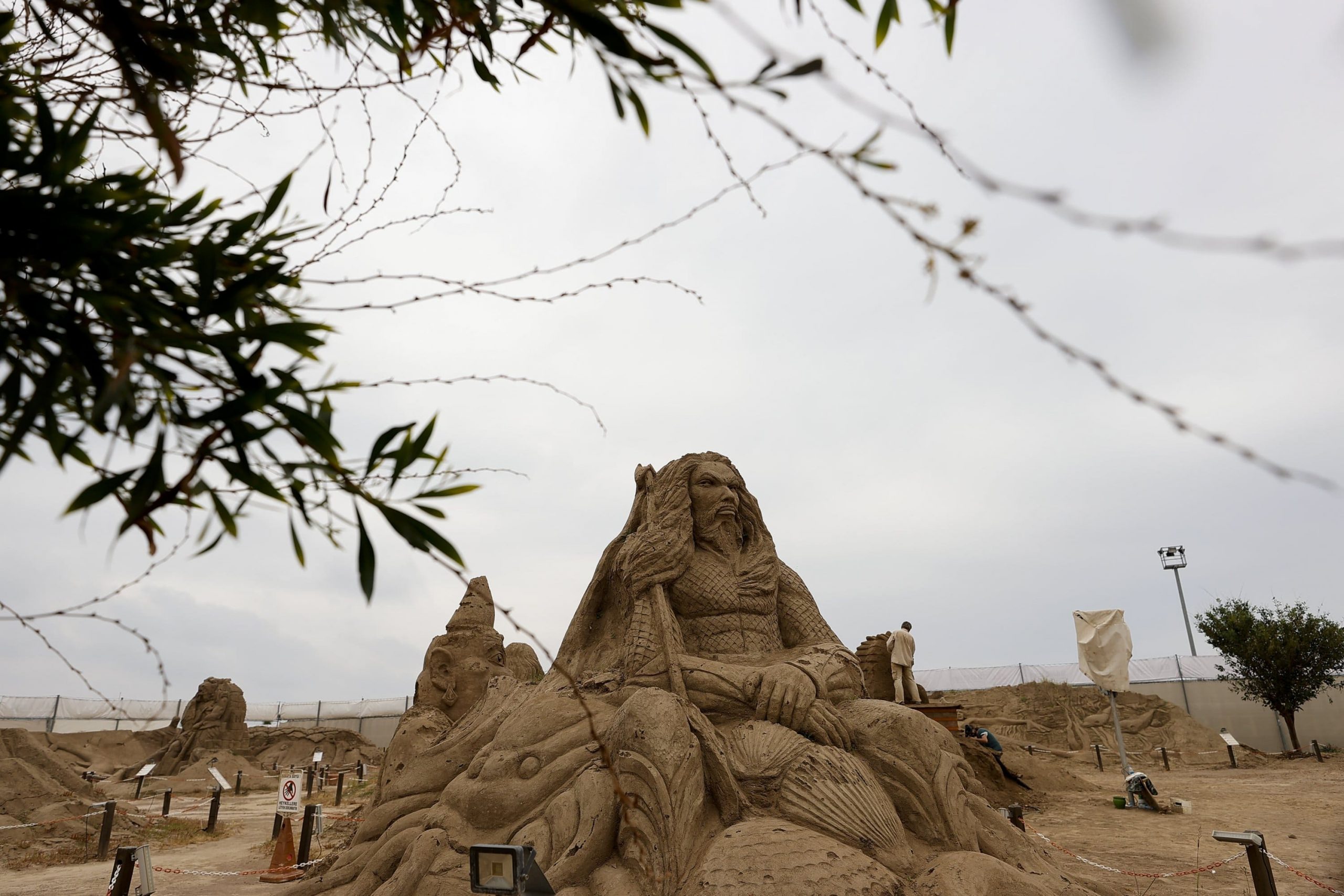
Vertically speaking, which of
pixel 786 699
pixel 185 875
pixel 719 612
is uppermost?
pixel 719 612

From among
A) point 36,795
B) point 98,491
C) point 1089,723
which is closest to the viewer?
point 98,491

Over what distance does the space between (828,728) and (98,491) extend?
359 cm

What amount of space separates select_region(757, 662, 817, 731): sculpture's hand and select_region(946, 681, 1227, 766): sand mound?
15311mm

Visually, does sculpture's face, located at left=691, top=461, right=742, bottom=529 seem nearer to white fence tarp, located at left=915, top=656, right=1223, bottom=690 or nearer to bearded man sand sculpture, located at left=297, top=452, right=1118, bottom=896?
bearded man sand sculpture, located at left=297, top=452, right=1118, bottom=896

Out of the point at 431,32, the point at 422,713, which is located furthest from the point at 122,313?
the point at 422,713

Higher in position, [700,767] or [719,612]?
[719,612]

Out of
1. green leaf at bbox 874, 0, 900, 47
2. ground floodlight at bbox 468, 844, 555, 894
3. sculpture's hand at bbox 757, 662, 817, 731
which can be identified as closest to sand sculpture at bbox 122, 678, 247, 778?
sculpture's hand at bbox 757, 662, 817, 731

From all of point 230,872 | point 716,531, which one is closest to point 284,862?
point 230,872

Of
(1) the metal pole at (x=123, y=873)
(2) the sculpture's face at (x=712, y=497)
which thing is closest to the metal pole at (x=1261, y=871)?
(2) the sculpture's face at (x=712, y=497)

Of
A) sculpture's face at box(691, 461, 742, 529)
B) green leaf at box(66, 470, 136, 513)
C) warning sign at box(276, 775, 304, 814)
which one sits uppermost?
sculpture's face at box(691, 461, 742, 529)

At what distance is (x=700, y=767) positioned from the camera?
3.83m

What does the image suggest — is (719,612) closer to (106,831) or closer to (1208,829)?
(1208,829)

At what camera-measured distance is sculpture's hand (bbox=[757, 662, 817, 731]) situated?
4133 millimetres

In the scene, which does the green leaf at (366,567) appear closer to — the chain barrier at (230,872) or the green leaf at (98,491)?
the green leaf at (98,491)
